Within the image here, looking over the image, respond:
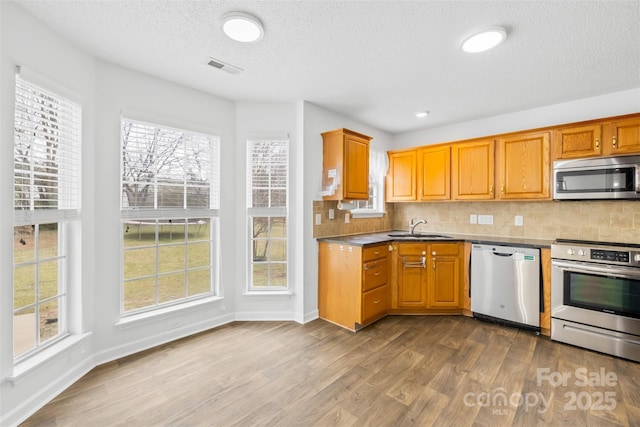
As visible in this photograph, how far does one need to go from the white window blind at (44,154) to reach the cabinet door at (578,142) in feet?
15.2

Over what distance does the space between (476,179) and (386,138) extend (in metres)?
1.60

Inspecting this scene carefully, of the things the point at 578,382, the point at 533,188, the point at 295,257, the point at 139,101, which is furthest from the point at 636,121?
the point at 139,101

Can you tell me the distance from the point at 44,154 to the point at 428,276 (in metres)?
3.84

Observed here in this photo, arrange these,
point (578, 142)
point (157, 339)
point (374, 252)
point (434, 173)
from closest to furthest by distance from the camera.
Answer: point (157, 339)
point (578, 142)
point (374, 252)
point (434, 173)

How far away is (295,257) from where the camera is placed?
332 cm

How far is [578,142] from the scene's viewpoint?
290cm

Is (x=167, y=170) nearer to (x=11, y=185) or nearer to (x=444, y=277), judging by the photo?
(x=11, y=185)

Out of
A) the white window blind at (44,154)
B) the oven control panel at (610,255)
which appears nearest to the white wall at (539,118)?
the oven control panel at (610,255)

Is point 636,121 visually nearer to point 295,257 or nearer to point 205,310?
point 295,257

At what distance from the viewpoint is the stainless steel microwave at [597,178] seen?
2.59m

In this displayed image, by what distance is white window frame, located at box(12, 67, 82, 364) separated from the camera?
1.79 m

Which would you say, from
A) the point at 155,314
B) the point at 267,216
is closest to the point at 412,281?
the point at 267,216

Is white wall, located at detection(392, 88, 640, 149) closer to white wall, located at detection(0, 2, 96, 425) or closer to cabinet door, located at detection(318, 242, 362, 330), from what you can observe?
cabinet door, located at detection(318, 242, 362, 330)

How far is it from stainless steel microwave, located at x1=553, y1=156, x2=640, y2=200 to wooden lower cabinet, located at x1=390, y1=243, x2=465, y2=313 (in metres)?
1.21
